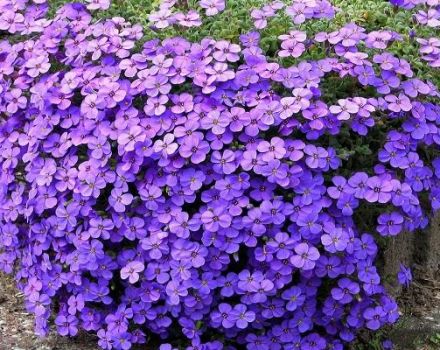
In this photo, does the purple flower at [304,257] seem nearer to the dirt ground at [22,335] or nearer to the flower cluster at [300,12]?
the flower cluster at [300,12]

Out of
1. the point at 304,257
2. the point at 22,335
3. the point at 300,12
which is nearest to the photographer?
the point at 304,257

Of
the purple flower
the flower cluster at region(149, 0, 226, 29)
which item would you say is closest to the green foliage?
the flower cluster at region(149, 0, 226, 29)

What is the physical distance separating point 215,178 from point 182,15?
2.05 ft

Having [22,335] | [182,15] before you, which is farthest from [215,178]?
[22,335]

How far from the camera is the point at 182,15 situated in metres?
3.20

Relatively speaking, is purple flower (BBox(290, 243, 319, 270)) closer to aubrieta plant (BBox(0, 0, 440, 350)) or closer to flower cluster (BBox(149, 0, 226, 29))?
aubrieta plant (BBox(0, 0, 440, 350))

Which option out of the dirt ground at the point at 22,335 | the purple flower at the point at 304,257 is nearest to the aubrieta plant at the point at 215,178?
the purple flower at the point at 304,257

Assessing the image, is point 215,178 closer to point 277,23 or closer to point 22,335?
point 277,23

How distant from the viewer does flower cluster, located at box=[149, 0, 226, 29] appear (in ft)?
10.4

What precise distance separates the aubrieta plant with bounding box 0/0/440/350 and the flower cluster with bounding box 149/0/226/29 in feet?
0.06

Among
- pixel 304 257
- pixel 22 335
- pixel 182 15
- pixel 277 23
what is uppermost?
pixel 182 15

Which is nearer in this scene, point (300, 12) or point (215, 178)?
point (215, 178)

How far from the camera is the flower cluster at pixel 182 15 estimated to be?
317cm

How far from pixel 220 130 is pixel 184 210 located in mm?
302
